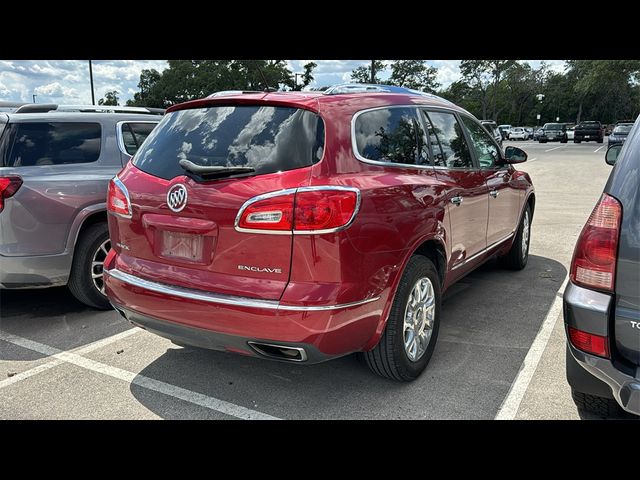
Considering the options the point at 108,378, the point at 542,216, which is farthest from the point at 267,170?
the point at 542,216

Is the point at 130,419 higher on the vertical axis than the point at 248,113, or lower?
lower

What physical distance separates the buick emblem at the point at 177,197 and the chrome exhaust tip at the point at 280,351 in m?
0.84

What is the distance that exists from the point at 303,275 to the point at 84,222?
286cm

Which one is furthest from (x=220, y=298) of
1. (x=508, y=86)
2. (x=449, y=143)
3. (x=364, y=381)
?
(x=508, y=86)

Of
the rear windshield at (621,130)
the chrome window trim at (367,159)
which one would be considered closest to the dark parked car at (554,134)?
the rear windshield at (621,130)

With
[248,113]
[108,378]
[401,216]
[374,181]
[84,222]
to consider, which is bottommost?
[108,378]

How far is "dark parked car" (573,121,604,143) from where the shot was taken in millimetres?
43094

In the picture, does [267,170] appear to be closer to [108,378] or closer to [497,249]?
[108,378]

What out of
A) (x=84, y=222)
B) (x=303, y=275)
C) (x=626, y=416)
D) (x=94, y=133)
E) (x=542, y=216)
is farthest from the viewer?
(x=542, y=216)

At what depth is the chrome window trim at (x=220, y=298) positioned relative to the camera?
2584 millimetres

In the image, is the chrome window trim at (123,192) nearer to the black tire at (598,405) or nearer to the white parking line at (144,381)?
the white parking line at (144,381)

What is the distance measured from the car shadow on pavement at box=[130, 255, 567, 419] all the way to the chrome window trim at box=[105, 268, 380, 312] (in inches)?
29.3

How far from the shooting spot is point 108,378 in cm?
349

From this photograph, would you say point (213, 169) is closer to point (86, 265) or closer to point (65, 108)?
point (86, 265)
